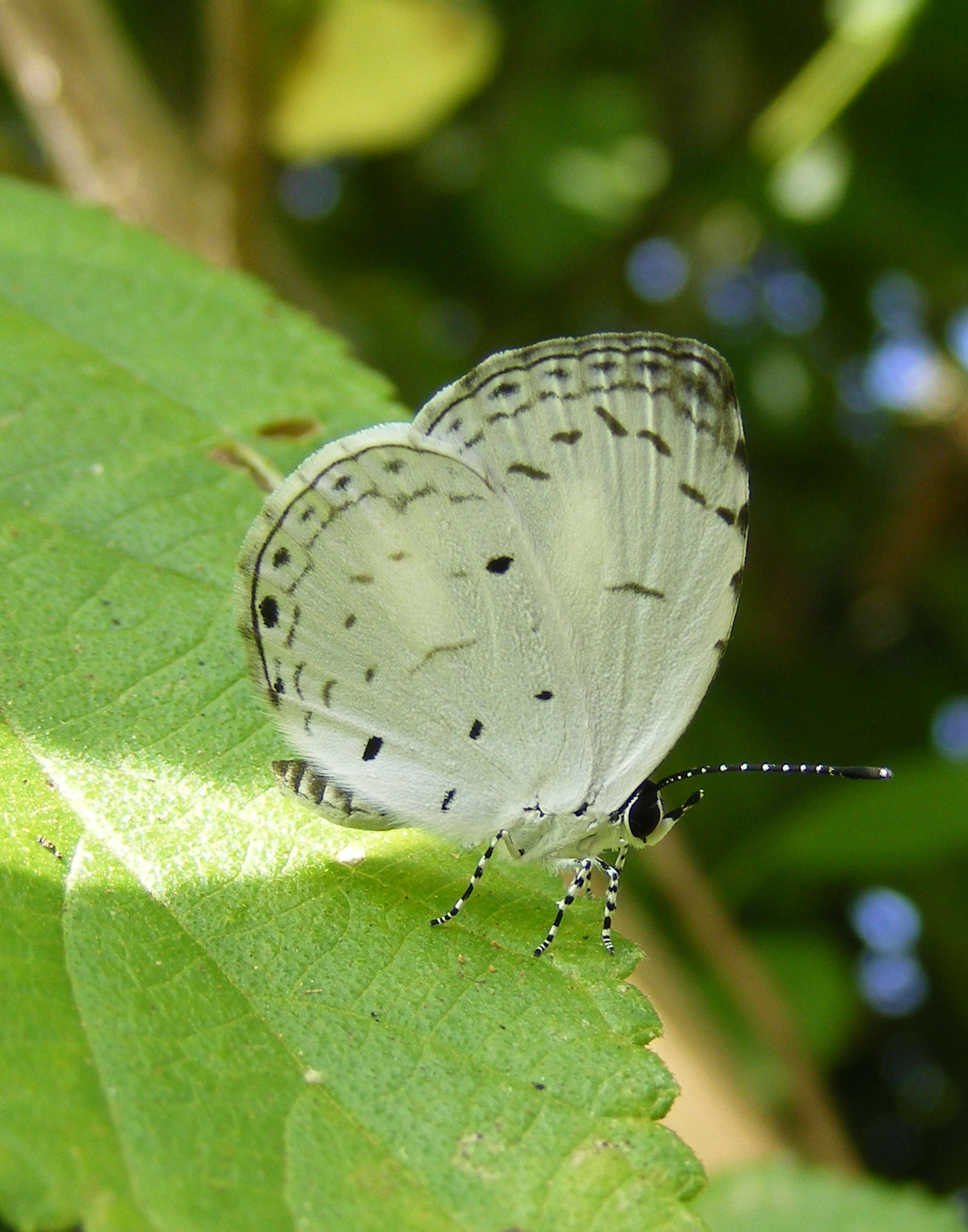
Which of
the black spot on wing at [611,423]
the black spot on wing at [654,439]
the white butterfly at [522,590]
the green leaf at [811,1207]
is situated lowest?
the green leaf at [811,1207]

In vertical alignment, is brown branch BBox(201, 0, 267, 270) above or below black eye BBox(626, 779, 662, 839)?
above

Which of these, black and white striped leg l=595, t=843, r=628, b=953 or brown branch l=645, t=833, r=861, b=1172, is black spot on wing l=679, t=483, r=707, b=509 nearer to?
black and white striped leg l=595, t=843, r=628, b=953

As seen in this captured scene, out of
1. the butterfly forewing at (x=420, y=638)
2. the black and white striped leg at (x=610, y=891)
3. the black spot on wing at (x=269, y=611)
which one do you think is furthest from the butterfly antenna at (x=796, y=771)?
the black spot on wing at (x=269, y=611)

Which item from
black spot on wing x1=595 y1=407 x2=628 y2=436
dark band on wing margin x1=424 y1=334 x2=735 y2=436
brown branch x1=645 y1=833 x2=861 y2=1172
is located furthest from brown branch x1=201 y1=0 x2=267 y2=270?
brown branch x1=645 y1=833 x2=861 y2=1172

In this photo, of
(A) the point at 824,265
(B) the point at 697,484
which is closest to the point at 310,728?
(B) the point at 697,484

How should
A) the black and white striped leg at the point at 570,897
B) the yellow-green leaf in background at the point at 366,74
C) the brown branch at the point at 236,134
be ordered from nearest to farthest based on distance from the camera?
the black and white striped leg at the point at 570,897 → the brown branch at the point at 236,134 → the yellow-green leaf in background at the point at 366,74

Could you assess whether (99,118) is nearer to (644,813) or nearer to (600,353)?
(600,353)

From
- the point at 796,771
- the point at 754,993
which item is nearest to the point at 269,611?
the point at 796,771

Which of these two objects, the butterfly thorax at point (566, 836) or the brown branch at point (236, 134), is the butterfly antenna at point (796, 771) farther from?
the brown branch at point (236, 134)
